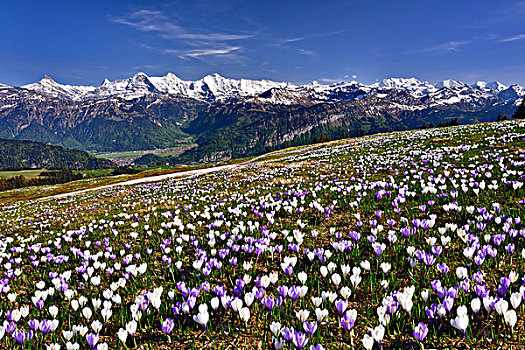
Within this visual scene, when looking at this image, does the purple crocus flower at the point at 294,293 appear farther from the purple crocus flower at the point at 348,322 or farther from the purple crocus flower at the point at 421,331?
the purple crocus flower at the point at 421,331

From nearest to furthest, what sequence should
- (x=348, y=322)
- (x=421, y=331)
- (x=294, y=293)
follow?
(x=421, y=331) → (x=348, y=322) → (x=294, y=293)

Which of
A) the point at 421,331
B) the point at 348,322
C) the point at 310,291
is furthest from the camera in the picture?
the point at 310,291

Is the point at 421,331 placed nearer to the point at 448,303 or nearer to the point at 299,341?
the point at 448,303

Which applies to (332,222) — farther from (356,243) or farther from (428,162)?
(428,162)

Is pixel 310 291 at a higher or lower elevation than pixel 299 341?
lower

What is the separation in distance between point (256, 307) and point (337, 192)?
262 inches

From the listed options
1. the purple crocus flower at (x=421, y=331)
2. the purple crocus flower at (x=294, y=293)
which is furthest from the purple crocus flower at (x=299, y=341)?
the purple crocus flower at (x=421, y=331)

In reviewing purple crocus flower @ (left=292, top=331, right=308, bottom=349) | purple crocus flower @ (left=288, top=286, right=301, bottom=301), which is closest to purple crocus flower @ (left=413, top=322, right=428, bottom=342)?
purple crocus flower @ (left=292, top=331, right=308, bottom=349)

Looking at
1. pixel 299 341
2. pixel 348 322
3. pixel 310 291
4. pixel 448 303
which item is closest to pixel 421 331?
pixel 448 303

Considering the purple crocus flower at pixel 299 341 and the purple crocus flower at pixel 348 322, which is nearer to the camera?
the purple crocus flower at pixel 299 341

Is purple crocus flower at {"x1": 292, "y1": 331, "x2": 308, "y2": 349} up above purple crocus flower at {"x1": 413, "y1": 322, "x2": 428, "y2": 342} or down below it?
above

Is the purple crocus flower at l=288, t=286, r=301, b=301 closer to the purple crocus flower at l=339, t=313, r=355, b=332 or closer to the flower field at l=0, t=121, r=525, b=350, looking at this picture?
the flower field at l=0, t=121, r=525, b=350

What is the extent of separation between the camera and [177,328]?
10.8ft

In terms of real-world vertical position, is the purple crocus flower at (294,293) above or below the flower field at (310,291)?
above
